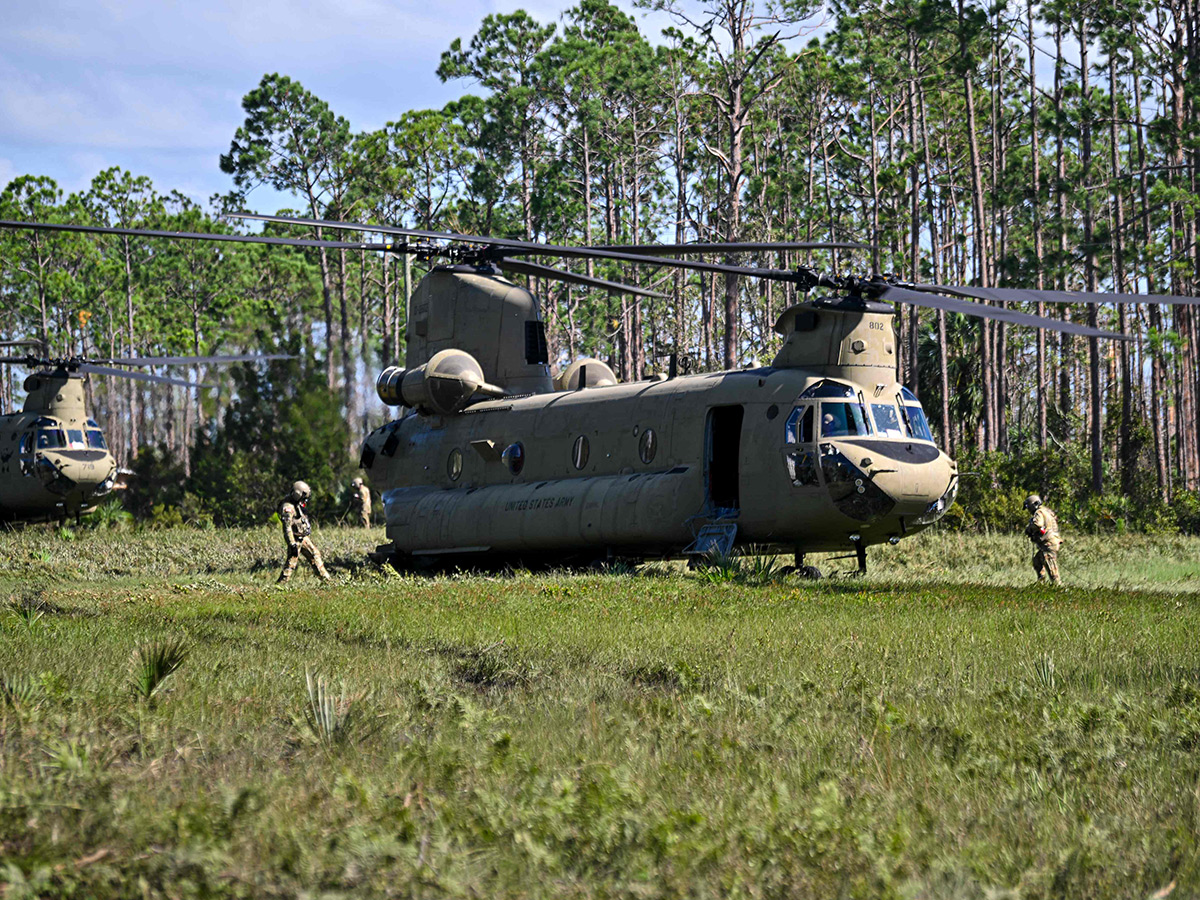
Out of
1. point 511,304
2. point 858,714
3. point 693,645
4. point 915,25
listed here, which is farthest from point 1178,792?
point 915,25

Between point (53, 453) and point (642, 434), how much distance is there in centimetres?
1724

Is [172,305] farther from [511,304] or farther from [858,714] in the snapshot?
[858,714]

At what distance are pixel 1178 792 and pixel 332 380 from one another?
137 feet

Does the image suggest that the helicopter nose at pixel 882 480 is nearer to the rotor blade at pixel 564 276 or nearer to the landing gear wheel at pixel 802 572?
the landing gear wheel at pixel 802 572

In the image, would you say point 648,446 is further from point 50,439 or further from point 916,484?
point 50,439

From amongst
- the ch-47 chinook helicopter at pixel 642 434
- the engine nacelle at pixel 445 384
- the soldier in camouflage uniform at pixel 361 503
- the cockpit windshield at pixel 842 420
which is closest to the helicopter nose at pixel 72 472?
the soldier in camouflage uniform at pixel 361 503

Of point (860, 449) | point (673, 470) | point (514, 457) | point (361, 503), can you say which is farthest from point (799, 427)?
point (361, 503)

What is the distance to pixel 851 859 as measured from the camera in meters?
5.06

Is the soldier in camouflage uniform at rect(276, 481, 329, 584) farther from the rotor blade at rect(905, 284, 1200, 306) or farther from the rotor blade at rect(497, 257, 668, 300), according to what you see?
the rotor blade at rect(905, 284, 1200, 306)

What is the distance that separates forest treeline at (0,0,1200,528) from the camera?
37969mm

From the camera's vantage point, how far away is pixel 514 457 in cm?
2219

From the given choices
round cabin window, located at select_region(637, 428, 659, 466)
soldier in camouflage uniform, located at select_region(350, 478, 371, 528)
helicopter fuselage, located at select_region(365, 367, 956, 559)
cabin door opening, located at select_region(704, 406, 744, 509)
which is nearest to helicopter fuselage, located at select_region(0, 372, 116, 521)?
soldier in camouflage uniform, located at select_region(350, 478, 371, 528)

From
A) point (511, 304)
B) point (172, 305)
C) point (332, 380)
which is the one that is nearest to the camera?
point (511, 304)

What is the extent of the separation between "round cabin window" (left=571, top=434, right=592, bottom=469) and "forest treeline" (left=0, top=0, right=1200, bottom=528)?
1726cm
